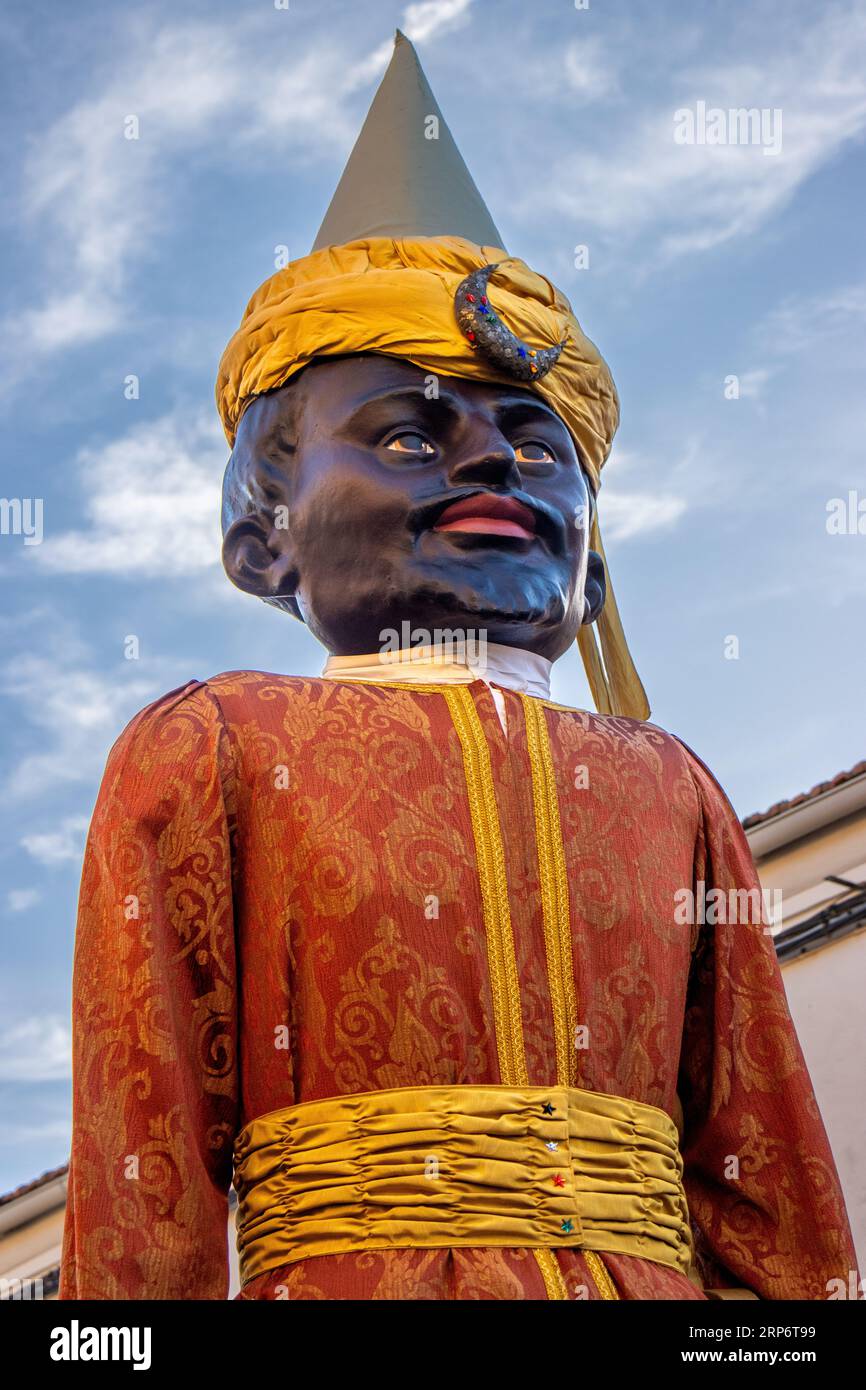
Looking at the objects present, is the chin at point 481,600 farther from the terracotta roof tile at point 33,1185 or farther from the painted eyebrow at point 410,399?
the terracotta roof tile at point 33,1185

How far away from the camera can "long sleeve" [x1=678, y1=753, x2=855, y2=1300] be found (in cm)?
396

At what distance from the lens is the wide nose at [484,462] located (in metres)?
4.45

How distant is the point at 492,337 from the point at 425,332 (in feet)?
0.52

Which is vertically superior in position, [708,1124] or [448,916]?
[448,916]

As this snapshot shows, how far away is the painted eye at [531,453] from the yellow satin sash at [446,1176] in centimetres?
163

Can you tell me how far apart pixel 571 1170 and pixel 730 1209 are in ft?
1.99

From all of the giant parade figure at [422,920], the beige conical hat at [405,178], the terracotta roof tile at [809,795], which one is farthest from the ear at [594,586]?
the terracotta roof tile at [809,795]

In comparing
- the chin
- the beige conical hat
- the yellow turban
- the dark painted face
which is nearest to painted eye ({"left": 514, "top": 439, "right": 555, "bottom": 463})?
the dark painted face

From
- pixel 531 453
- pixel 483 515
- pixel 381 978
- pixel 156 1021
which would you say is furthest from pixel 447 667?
pixel 156 1021

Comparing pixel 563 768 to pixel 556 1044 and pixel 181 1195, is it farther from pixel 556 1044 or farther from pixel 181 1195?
pixel 181 1195

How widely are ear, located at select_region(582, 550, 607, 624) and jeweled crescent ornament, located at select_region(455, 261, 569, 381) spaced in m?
0.55

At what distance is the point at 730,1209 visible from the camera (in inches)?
160

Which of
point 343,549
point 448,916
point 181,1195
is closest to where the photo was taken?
point 181,1195
